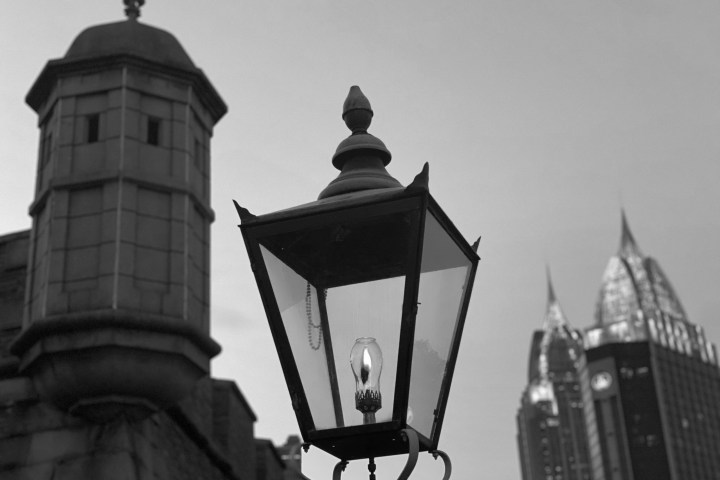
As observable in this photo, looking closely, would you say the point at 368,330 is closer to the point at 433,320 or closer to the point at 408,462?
the point at 433,320

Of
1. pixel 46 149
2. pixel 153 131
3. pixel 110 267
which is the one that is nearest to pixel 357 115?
pixel 110 267

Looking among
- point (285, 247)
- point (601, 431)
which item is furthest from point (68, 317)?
point (601, 431)

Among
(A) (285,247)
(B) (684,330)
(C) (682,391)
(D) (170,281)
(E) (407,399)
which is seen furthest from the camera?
(B) (684,330)

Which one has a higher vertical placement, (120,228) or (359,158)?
(120,228)

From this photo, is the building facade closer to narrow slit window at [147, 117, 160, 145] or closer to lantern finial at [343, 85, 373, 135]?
narrow slit window at [147, 117, 160, 145]

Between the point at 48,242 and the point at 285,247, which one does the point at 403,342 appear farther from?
the point at 48,242

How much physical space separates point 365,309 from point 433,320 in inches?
11.7

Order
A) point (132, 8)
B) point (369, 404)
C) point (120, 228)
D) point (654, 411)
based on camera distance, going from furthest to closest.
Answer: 1. point (654, 411)
2. point (132, 8)
3. point (120, 228)
4. point (369, 404)

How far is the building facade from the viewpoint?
1037cm

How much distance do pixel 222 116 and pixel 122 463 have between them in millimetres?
4672

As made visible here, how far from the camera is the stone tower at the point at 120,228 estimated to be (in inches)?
409

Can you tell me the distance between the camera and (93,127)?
11.6 m

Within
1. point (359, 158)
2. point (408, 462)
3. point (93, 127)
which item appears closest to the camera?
point (408, 462)

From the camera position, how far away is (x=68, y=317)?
10328 mm
